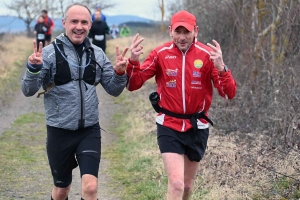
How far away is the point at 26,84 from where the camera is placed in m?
4.68

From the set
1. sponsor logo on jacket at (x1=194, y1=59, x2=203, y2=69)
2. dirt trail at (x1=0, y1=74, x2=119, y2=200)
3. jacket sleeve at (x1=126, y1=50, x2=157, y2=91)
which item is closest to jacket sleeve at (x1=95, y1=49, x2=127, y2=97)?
jacket sleeve at (x1=126, y1=50, x2=157, y2=91)

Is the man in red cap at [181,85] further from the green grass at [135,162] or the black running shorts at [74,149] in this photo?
the green grass at [135,162]

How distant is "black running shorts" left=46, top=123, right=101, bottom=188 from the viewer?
4789 mm

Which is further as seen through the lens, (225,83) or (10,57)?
(10,57)

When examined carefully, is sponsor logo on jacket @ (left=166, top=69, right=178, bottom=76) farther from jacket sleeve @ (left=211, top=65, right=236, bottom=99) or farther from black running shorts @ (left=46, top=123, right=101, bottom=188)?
black running shorts @ (left=46, top=123, right=101, bottom=188)

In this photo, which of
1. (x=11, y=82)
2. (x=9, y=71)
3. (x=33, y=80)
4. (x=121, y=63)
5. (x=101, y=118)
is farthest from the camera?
(x=9, y=71)

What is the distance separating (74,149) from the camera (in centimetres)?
493

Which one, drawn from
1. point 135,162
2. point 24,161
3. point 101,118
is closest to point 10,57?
point 101,118

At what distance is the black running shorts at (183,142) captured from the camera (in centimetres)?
506

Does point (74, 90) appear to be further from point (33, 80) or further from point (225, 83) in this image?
point (225, 83)

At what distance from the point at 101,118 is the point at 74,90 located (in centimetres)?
752

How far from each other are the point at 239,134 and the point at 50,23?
1548 cm

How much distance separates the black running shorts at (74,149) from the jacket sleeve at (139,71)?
502mm

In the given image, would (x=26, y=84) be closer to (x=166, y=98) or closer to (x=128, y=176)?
(x=166, y=98)
